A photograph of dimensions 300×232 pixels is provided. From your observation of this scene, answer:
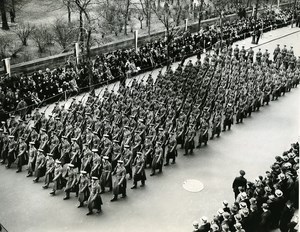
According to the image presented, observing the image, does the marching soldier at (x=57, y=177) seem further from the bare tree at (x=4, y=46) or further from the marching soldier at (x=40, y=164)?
the bare tree at (x=4, y=46)

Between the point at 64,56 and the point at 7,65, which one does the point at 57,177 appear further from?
the point at 64,56

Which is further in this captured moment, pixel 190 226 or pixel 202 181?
pixel 202 181

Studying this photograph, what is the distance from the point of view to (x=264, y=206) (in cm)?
1130

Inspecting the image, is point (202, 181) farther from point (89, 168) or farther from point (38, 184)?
point (38, 184)

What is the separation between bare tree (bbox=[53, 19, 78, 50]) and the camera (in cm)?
2888

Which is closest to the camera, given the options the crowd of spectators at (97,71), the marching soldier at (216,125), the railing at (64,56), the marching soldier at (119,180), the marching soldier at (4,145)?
the marching soldier at (119,180)

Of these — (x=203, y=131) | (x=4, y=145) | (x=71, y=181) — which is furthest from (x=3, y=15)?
(x=71, y=181)

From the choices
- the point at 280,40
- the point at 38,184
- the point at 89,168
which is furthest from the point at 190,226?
the point at 280,40

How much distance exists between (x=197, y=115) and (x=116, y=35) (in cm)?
1816

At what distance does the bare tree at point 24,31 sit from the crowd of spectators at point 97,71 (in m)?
6.08

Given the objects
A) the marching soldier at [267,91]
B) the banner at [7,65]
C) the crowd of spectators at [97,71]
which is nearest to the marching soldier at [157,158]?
the crowd of spectators at [97,71]

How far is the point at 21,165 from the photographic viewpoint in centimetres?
1516

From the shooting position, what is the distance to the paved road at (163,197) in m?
12.4

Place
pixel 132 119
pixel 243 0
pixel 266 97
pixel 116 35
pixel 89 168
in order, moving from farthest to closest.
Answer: pixel 243 0
pixel 116 35
pixel 266 97
pixel 132 119
pixel 89 168
